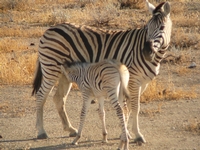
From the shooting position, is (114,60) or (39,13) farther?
(39,13)

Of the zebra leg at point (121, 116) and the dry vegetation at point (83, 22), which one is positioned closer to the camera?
the zebra leg at point (121, 116)

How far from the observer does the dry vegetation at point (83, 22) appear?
11828 mm

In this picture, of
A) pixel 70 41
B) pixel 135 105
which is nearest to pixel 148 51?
pixel 135 105

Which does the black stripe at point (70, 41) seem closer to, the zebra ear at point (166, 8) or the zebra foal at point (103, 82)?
the zebra foal at point (103, 82)

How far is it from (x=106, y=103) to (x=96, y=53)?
6.48ft

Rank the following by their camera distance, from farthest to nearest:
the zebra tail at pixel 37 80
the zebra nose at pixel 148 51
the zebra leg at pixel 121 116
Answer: the zebra tail at pixel 37 80
the zebra nose at pixel 148 51
the zebra leg at pixel 121 116

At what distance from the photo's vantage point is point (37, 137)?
27.8 feet

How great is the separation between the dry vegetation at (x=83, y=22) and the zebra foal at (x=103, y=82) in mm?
2582

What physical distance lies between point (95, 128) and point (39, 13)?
13.2 m

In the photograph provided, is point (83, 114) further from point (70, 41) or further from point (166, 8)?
point (166, 8)

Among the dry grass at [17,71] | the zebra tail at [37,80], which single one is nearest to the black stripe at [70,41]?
the zebra tail at [37,80]

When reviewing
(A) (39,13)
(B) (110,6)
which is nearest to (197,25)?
A: (B) (110,6)

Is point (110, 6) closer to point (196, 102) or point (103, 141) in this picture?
point (196, 102)

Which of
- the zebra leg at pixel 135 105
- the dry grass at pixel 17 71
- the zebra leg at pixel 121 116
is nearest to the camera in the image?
the zebra leg at pixel 121 116
